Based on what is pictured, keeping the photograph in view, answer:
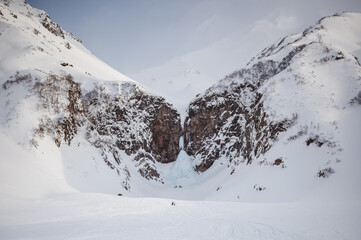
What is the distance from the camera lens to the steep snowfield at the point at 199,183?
9906mm

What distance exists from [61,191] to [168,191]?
22.0m

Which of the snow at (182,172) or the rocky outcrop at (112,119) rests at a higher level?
the rocky outcrop at (112,119)

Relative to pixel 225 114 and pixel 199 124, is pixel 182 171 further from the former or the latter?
pixel 225 114

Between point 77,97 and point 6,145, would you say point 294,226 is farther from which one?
point 77,97

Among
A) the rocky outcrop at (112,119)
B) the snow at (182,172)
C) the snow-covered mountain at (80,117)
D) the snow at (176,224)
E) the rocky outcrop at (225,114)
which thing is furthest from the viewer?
the snow at (182,172)

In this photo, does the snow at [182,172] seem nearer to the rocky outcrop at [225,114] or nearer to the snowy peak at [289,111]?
the rocky outcrop at [225,114]

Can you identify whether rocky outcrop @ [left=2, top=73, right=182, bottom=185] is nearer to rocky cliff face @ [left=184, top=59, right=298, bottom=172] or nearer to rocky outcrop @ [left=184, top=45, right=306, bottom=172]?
rocky outcrop @ [left=184, top=45, right=306, bottom=172]

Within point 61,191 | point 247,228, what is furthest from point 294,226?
point 61,191

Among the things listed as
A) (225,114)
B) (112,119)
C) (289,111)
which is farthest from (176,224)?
(225,114)

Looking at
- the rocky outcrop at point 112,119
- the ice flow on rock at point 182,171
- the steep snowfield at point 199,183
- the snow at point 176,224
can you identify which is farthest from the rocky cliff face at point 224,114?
the snow at point 176,224

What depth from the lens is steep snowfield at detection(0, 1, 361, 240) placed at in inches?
390

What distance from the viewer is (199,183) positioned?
40469 mm

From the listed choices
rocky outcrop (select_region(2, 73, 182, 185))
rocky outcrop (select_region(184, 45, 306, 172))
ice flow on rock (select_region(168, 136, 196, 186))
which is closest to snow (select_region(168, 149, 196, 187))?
ice flow on rock (select_region(168, 136, 196, 186))

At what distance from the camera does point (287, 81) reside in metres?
30.3
